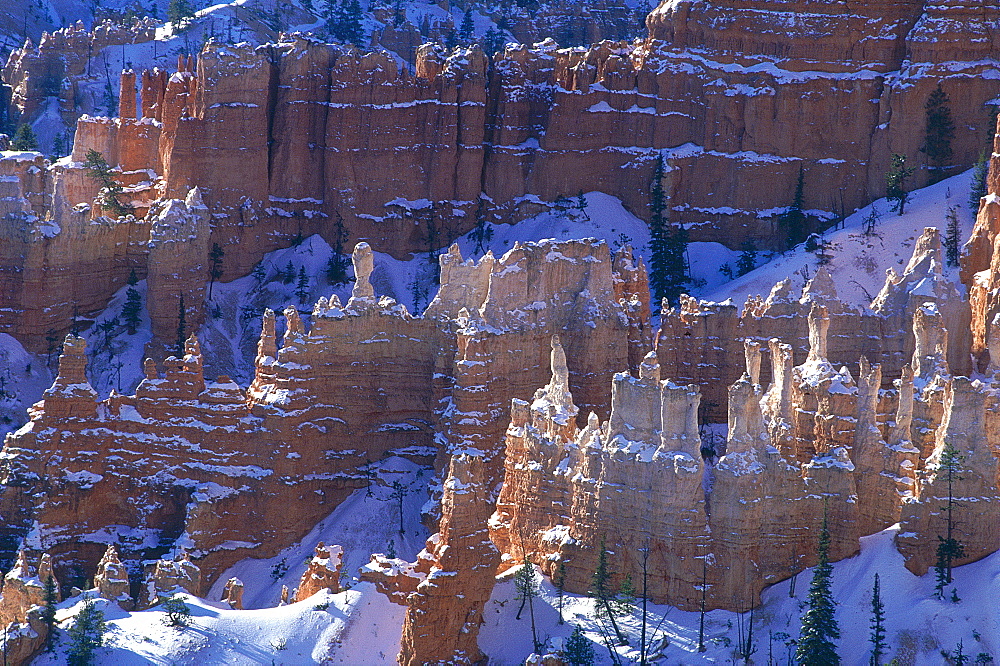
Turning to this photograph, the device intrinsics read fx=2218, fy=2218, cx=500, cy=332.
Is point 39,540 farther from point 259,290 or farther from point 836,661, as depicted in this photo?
point 836,661

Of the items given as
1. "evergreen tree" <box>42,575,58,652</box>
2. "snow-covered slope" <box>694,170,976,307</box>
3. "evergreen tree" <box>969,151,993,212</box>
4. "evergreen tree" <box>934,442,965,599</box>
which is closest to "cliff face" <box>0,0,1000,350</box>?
"evergreen tree" <box>969,151,993,212</box>

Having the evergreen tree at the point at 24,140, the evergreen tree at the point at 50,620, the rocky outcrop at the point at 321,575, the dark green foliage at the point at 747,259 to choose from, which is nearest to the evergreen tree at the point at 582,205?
the dark green foliage at the point at 747,259

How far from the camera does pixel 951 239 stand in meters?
93.2

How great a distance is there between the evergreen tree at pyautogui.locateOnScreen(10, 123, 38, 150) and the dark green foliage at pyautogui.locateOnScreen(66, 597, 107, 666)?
57286 millimetres

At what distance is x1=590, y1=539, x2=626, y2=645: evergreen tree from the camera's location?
2682 inches

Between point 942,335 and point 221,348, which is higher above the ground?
point 942,335

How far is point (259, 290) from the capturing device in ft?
352

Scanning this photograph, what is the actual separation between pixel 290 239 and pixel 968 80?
33897 mm

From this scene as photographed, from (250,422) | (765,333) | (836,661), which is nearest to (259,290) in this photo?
(250,422)

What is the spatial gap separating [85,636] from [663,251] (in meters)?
42.4

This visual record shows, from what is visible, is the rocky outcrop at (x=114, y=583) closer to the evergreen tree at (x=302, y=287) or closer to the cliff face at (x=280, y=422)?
the cliff face at (x=280, y=422)

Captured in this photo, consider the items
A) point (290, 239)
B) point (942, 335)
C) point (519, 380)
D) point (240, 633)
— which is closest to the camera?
point (240, 633)

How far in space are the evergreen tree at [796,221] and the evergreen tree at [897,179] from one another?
406cm

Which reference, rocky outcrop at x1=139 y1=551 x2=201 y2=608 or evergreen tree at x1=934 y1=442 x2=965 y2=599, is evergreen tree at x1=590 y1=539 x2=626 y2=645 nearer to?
evergreen tree at x1=934 y1=442 x2=965 y2=599
